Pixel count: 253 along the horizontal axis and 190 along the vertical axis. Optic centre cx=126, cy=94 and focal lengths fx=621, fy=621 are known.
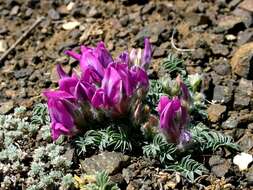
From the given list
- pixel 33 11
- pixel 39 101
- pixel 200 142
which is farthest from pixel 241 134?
pixel 33 11

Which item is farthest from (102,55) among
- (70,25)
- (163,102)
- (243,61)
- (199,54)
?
(70,25)

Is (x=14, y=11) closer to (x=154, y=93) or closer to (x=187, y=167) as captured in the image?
(x=154, y=93)

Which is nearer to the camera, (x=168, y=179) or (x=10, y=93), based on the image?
(x=168, y=179)

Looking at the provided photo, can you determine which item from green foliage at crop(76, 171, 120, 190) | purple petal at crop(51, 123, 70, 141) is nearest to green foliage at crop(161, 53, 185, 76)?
purple petal at crop(51, 123, 70, 141)

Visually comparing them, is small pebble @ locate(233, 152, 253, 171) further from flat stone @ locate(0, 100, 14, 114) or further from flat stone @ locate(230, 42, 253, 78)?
flat stone @ locate(0, 100, 14, 114)

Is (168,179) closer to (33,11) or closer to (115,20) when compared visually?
(115,20)
